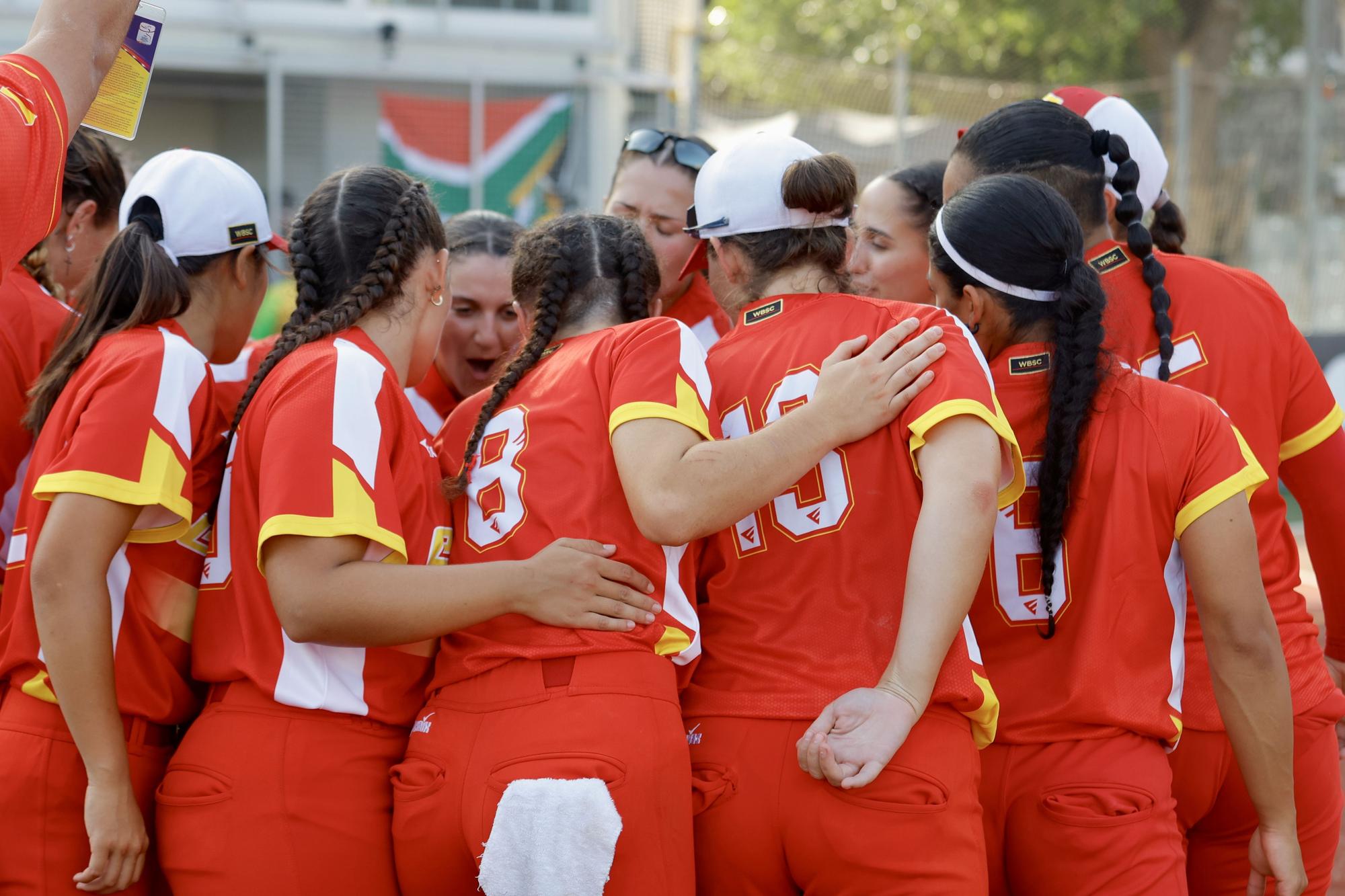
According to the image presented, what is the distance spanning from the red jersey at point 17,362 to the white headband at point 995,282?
2094mm

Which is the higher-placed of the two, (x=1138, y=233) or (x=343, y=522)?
(x=1138, y=233)

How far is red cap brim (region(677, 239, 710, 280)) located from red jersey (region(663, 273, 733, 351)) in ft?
0.47

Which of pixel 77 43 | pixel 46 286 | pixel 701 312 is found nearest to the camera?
pixel 77 43

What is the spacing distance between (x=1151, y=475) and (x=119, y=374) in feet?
7.04

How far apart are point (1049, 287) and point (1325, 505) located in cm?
119

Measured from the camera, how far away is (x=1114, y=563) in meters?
2.58

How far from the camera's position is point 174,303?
2811 mm

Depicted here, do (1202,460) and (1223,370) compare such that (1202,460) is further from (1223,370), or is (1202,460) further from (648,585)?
(648,585)

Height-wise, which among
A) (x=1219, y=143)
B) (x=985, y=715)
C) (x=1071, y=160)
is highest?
(x=1219, y=143)

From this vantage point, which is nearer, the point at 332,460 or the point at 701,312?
the point at 332,460

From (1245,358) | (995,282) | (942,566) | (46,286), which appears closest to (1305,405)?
(1245,358)

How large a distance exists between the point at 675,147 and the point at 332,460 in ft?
7.20

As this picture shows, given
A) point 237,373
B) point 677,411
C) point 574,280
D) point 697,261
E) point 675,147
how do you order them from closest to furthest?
point 677,411 → point 574,280 → point 237,373 → point 697,261 → point 675,147

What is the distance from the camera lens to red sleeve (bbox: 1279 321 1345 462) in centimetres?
311
